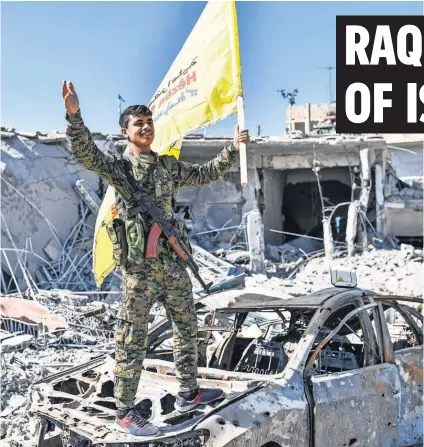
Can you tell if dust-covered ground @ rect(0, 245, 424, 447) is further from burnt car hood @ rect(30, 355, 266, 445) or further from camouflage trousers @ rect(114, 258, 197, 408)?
camouflage trousers @ rect(114, 258, 197, 408)

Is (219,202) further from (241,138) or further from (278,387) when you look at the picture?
(278,387)

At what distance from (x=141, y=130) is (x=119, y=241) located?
0.69 meters

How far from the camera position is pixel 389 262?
12.2m

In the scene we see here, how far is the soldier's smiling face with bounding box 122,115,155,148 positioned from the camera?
3367 millimetres

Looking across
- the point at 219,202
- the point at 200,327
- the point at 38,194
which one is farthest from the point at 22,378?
the point at 219,202

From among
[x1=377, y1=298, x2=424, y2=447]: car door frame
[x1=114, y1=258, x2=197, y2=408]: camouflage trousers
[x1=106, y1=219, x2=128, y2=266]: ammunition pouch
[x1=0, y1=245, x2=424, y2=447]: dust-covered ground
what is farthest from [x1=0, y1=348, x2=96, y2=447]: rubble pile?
[x1=377, y1=298, x2=424, y2=447]: car door frame

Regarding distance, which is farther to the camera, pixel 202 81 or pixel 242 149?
pixel 202 81

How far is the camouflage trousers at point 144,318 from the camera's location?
10.7ft

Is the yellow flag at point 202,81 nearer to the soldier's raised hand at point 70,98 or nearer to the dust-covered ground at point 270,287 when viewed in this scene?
the soldier's raised hand at point 70,98

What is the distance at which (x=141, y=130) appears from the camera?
337 cm

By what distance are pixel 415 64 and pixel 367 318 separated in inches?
165

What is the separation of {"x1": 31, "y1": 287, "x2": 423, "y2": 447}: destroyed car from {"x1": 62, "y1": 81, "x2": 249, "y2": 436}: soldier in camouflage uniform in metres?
0.15

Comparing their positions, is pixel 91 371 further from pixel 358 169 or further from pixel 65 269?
pixel 358 169

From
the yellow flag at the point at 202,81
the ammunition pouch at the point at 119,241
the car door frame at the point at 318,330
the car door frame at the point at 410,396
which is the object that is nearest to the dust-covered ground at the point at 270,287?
the ammunition pouch at the point at 119,241
